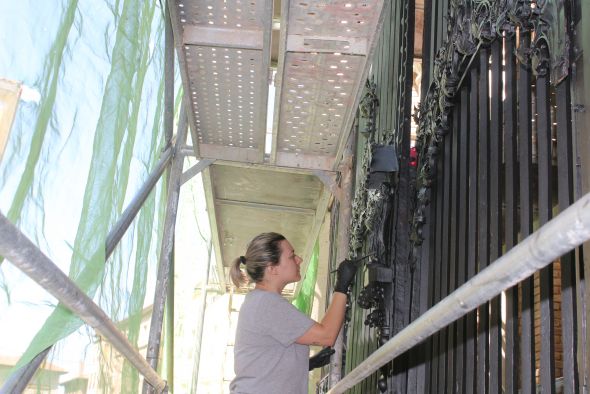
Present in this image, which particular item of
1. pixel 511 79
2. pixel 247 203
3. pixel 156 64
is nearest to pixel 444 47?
pixel 511 79

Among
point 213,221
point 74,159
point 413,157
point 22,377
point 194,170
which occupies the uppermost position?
point 213,221

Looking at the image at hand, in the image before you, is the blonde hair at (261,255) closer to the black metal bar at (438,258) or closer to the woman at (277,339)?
the woman at (277,339)

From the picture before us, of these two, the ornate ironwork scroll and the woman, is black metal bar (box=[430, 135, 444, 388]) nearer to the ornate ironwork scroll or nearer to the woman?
the ornate ironwork scroll

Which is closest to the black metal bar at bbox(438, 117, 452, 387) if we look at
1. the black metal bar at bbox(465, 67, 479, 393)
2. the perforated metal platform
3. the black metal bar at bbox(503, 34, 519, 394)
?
the black metal bar at bbox(465, 67, 479, 393)

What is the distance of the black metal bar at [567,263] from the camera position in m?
1.35

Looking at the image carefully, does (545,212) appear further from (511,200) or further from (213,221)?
(213,221)

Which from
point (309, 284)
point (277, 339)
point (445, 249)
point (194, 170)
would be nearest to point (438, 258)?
point (445, 249)

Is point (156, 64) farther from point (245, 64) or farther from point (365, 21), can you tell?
point (365, 21)

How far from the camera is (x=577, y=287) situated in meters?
1.34

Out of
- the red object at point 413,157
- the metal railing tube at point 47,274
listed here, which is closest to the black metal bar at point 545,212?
the metal railing tube at point 47,274

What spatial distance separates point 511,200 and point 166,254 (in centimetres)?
254

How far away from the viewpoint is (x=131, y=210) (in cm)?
274

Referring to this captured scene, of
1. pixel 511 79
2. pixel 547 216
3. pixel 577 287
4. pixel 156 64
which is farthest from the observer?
pixel 156 64

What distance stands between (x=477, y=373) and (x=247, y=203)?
4.25 meters
